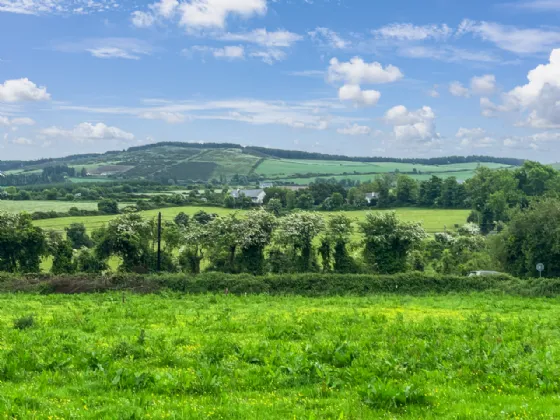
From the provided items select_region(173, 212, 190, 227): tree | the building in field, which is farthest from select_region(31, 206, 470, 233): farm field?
the building in field

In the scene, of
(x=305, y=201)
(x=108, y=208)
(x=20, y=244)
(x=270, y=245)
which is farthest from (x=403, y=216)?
(x=20, y=244)

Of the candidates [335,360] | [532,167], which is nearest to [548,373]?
[335,360]

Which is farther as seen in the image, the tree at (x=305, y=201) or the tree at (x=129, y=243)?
the tree at (x=305, y=201)

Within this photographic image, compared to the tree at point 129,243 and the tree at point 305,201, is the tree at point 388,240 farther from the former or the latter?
the tree at point 305,201

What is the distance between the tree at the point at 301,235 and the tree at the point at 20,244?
21.4m

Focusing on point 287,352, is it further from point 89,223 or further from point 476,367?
point 89,223

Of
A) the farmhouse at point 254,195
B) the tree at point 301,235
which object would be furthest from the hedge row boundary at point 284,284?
the farmhouse at point 254,195

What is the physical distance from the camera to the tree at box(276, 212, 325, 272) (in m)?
47.4

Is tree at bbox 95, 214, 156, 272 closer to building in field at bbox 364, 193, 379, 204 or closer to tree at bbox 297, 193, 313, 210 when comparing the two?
tree at bbox 297, 193, 313, 210

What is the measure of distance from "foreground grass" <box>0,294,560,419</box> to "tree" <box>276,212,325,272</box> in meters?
28.3

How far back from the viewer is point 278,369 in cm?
1094

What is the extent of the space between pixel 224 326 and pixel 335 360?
6355 mm

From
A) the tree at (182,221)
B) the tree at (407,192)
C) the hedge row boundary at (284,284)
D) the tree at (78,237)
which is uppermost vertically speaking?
the tree at (407,192)

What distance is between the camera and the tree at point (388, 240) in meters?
47.8
